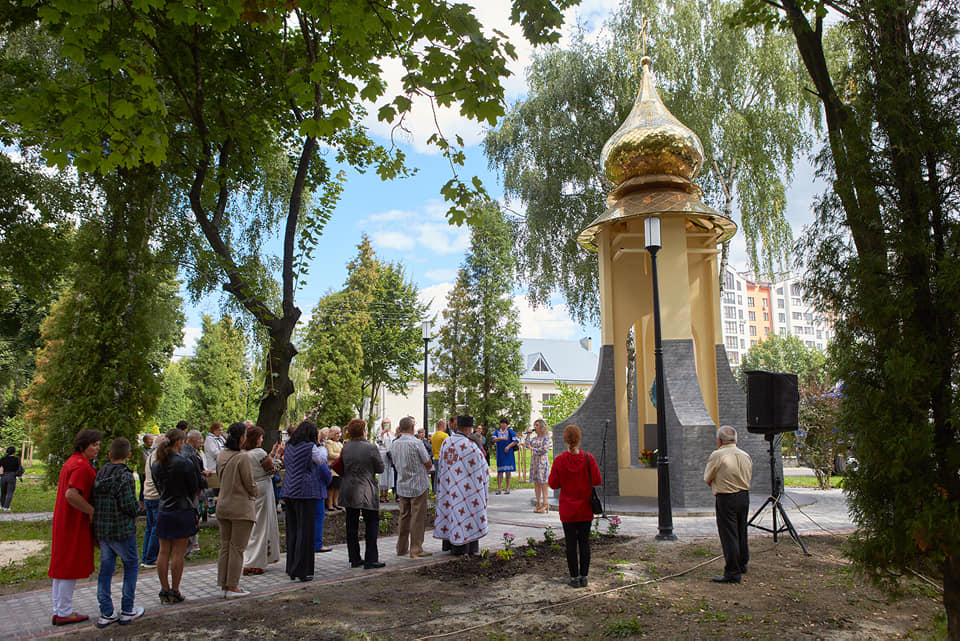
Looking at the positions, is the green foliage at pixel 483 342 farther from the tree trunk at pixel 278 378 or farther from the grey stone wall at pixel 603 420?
the tree trunk at pixel 278 378

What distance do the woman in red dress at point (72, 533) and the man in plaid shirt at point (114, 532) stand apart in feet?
0.35

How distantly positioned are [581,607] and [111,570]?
176 inches

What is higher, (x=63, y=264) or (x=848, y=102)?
(x=63, y=264)

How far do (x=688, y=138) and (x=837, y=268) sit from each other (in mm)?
10292

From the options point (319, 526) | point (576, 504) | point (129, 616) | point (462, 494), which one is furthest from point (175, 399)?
point (576, 504)

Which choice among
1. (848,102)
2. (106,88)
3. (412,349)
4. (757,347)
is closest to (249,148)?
(106,88)

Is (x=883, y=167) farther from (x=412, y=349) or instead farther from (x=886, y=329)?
(x=412, y=349)

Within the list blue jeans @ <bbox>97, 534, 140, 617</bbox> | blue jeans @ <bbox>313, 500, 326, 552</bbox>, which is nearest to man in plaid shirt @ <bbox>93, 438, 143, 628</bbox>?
blue jeans @ <bbox>97, 534, 140, 617</bbox>

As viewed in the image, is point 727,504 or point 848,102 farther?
point 727,504

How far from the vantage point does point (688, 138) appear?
14672 millimetres

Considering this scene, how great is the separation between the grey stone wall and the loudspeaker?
512cm

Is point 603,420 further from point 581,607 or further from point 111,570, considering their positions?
point 111,570

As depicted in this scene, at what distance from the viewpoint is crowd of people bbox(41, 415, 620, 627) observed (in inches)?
241

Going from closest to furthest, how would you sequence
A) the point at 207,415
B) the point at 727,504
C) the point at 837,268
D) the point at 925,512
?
the point at 925,512
the point at 837,268
the point at 727,504
the point at 207,415
